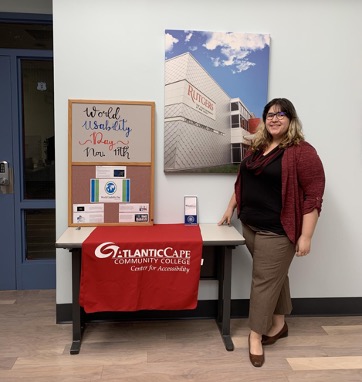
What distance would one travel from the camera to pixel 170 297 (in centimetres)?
197

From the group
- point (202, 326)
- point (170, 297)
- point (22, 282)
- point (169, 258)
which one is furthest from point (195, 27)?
point (22, 282)

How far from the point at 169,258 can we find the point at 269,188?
0.70m

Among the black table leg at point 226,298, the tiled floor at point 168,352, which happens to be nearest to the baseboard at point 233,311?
the tiled floor at point 168,352

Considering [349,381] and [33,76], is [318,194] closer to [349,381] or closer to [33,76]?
[349,381]

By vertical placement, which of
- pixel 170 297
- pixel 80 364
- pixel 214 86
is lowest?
pixel 80 364

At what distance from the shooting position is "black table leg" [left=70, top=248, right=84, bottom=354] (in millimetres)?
1963

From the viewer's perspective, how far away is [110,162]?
222 centimetres

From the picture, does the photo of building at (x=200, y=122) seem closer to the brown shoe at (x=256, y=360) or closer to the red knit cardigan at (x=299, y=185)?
the red knit cardigan at (x=299, y=185)

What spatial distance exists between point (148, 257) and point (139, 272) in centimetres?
10

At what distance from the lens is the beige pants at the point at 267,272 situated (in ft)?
6.26

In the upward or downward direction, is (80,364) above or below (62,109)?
below

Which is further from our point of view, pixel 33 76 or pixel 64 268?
pixel 33 76

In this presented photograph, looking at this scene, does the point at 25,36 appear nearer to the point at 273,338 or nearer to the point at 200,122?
the point at 200,122

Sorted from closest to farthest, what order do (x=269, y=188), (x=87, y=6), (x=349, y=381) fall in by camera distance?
(x=349, y=381), (x=269, y=188), (x=87, y=6)
